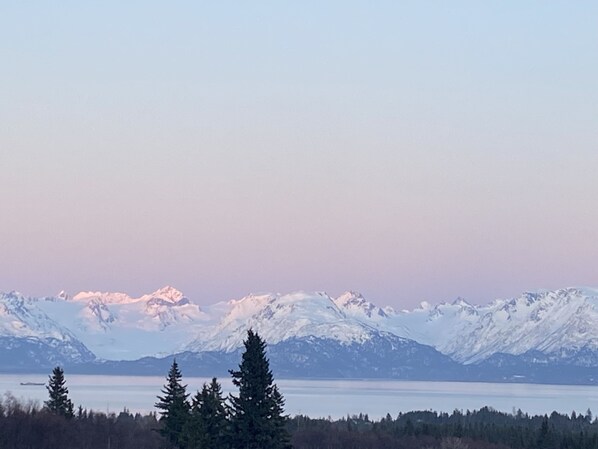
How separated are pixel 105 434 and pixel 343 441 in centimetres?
3519

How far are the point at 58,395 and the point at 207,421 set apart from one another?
133 ft

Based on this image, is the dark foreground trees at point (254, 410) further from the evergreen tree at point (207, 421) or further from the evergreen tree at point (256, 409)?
the evergreen tree at point (207, 421)

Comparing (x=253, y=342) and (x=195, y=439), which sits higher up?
(x=253, y=342)

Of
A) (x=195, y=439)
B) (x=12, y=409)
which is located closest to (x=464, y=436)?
(x=12, y=409)

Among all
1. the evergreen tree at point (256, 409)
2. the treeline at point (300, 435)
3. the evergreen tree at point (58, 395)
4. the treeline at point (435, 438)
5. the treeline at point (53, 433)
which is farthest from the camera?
the treeline at point (435, 438)

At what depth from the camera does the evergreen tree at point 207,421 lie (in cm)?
5262

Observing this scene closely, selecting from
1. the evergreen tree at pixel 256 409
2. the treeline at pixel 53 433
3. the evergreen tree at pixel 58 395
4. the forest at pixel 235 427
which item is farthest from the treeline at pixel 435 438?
the evergreen tree at pixel 256 409

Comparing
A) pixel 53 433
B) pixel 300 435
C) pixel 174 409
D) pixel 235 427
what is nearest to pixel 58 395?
pixel 53 433

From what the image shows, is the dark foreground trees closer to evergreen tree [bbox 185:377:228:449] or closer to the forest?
the forest

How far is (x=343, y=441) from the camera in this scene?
5719 inches

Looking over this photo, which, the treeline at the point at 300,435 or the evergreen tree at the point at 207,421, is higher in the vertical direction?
the treeline at the point at 300,435

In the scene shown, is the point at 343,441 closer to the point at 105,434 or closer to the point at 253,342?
the point at 105,434

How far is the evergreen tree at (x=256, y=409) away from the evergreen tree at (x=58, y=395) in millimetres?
41337

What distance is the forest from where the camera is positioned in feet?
159
